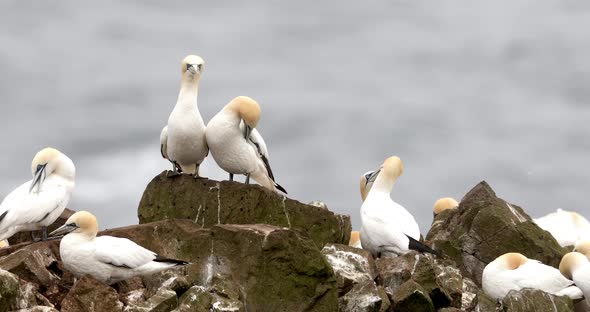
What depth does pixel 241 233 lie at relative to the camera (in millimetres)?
15031

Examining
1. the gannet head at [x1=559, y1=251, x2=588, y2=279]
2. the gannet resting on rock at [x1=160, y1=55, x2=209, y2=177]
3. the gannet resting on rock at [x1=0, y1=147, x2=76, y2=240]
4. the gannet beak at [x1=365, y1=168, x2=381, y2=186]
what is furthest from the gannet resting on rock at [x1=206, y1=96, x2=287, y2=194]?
the gannet head at [x1=559, y1=251, x2=588, y2=279]

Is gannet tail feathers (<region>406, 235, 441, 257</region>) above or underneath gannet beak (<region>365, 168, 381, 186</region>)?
underneath

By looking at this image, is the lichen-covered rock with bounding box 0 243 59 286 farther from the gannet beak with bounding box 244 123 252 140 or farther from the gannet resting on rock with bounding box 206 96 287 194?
the gannet beak with bounding box 244 123 252 140

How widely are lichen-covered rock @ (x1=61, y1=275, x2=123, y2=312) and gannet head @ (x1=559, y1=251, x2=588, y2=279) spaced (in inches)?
241

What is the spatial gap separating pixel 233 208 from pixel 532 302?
4.00m

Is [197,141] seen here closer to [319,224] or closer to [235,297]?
[319,224]

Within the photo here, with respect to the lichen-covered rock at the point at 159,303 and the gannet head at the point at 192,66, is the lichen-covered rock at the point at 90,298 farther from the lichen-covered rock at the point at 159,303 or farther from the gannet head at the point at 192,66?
the gannet head at the point at 192,66

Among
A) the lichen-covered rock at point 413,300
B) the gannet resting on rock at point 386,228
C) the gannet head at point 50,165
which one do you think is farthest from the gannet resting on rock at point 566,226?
the gannet head at point 50,165

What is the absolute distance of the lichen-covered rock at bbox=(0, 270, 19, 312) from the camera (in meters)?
13.5

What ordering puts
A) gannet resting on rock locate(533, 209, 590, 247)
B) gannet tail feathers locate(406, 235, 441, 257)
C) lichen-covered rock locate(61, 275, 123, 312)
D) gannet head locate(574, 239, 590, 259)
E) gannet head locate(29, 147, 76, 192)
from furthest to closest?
gannet resting on rock locate(533, 209, 590, 247) < gannet head locate(574, 239, 590, 259) < gannet tail feathers locate(406, 235, 441, 257) < gannet head locate(29, 147, 76, 192) < lichen-covered rock locate(61, 275, 123, 312)

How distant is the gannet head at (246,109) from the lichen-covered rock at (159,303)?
149 inches

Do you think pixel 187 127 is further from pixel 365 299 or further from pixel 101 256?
pixel 365 299

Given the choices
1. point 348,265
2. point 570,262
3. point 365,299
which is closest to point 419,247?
point 348,265

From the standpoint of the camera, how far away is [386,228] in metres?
17.5
